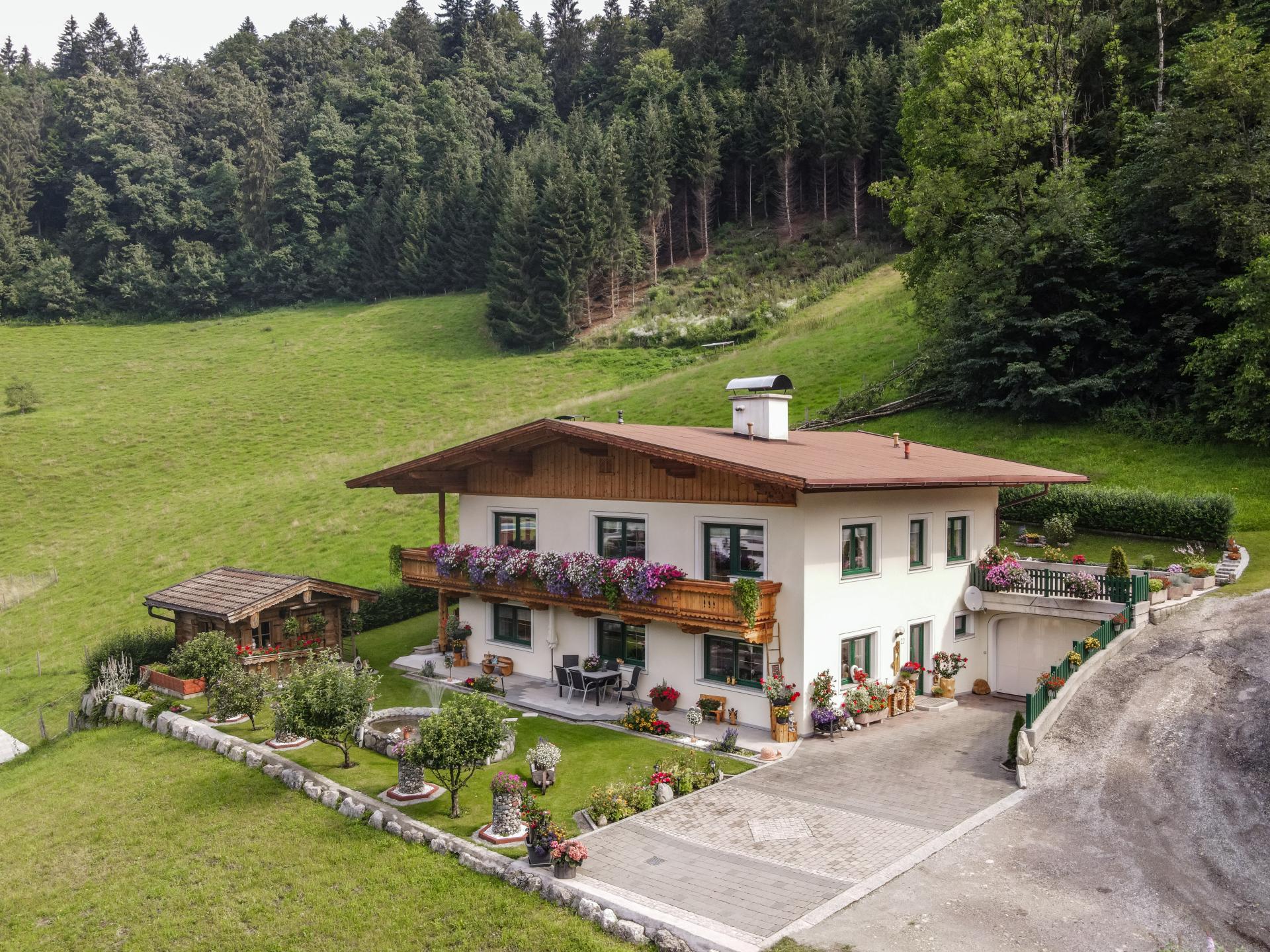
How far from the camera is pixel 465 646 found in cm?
2544

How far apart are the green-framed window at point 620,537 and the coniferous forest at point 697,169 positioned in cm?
2166

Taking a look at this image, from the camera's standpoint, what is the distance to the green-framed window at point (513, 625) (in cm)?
2403

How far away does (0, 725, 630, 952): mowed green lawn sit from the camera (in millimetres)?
11609

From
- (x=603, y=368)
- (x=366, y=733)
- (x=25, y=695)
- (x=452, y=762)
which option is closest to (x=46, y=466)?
(x=25, y=695)

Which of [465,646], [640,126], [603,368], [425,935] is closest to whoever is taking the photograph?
[425,935]

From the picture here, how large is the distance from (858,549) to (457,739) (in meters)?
9.98

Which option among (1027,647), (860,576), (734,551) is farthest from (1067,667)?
(734,551)

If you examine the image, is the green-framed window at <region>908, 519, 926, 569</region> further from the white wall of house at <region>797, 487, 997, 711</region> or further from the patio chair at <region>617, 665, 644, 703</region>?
the patio chair at <region>617, 665, 644, 703</region>

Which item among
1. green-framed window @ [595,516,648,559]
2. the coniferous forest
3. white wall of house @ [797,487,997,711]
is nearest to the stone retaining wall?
white wall of house @ [797,487,997,711]

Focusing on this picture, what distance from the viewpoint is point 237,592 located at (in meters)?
23.8

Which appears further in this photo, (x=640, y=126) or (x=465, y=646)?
(x=640, y=126)

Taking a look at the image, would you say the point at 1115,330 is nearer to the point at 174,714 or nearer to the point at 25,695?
the point at 174,714

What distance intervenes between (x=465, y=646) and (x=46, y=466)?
37.1 meters

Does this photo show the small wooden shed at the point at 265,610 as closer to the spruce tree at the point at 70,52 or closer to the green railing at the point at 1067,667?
the green railing at the point at 1067,667
